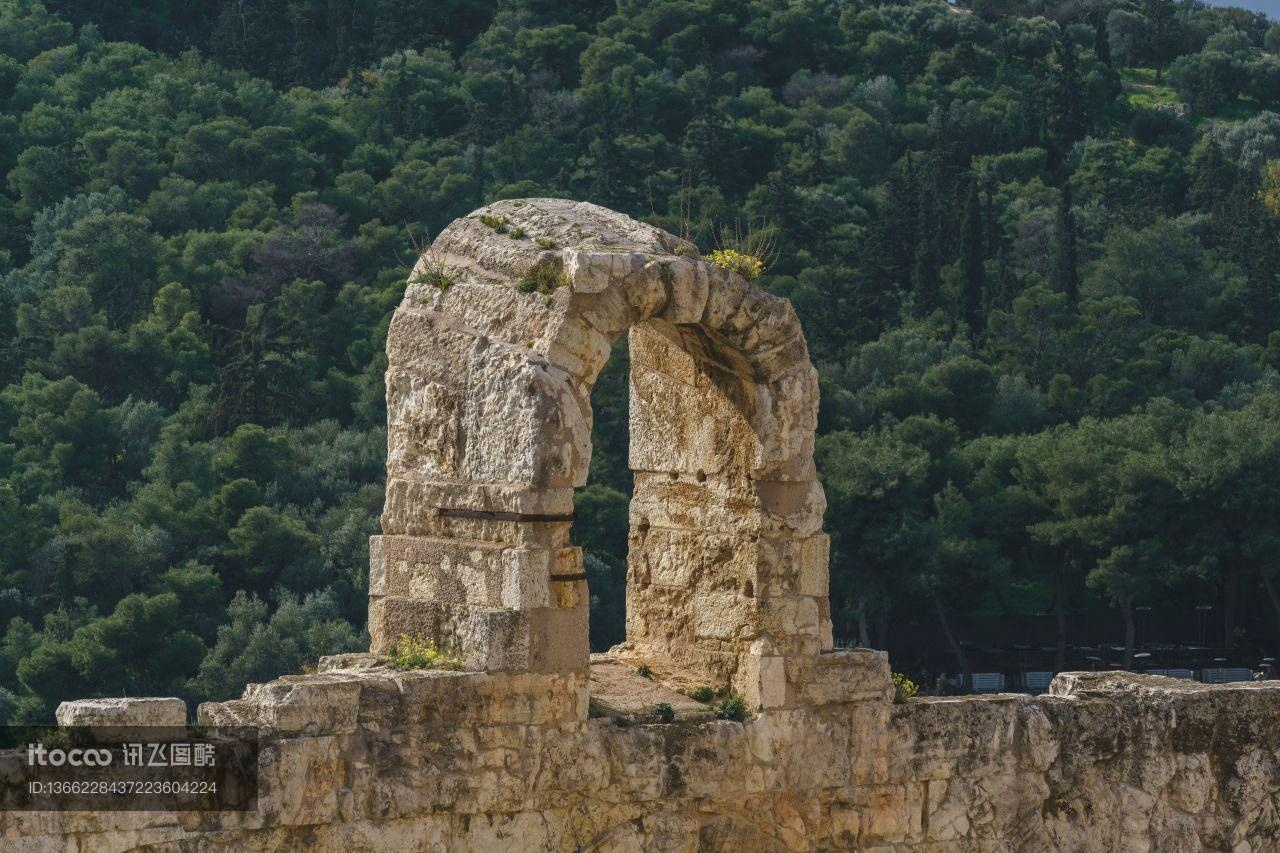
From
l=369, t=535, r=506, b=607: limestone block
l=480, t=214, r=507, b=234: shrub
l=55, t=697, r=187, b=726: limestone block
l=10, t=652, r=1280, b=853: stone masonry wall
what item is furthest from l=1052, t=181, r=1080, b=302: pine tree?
l=55, t=697, r=187, b=726: limestone block

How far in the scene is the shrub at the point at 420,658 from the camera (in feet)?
38.0

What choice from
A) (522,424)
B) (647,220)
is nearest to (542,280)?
(522,424)

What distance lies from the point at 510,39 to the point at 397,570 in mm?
65802

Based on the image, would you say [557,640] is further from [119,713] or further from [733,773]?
[119,713]

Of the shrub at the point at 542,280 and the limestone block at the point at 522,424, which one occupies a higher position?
the shrub at the point at 542,280

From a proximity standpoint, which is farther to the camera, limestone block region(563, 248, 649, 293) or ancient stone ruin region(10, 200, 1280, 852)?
limestone block region(563, 248, 649, 293)

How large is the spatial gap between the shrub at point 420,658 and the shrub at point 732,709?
1549 mm

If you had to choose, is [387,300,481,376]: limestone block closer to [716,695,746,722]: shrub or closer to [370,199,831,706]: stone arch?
[370,199,831,706]: stone arch

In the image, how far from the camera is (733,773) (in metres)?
12.3

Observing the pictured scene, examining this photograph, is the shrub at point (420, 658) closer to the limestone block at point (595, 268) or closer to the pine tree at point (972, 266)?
the limestone block at point (595, 268)

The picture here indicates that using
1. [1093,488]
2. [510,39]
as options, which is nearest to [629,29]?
[510,39]

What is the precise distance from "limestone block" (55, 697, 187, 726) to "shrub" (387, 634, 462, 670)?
48.5 inches

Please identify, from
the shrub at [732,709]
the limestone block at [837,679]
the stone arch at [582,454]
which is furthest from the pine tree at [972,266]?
the shrub at [732,709]

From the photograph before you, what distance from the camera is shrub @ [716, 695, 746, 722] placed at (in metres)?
12.5
